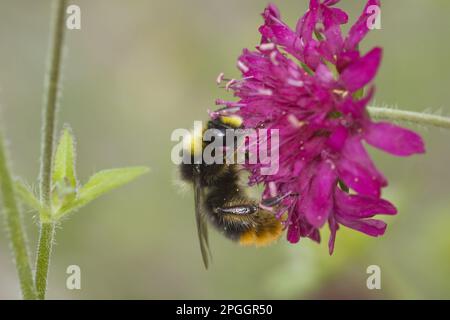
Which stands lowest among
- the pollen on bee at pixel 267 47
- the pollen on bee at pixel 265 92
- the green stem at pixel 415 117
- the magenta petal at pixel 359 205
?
the magenta petal at pixel 359 205

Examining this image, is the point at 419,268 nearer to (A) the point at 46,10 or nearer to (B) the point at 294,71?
(B) the point at 294,71

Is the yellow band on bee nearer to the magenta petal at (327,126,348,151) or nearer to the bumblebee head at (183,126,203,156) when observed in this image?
the bumblebee head at (183,126,203,156)

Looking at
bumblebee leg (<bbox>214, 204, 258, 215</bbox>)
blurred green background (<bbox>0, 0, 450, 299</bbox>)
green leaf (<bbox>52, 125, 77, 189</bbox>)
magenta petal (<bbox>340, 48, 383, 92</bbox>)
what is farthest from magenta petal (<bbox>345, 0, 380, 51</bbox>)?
blurred green background (<bbox>0, 0, 450, 299</bbox>)

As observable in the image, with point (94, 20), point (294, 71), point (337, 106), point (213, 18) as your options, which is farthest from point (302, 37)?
point (94, 20)

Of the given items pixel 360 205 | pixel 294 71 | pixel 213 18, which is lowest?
pixel 360 205

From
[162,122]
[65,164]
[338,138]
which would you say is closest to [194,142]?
[65,164]

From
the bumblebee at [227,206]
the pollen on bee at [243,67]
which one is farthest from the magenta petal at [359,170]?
the bumblebee at [227,206]

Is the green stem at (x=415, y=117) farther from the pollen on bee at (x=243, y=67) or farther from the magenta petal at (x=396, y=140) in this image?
the pollen on bee at (x=243, y=67)

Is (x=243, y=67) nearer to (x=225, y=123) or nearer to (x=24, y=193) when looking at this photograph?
(x=225, y=123)
